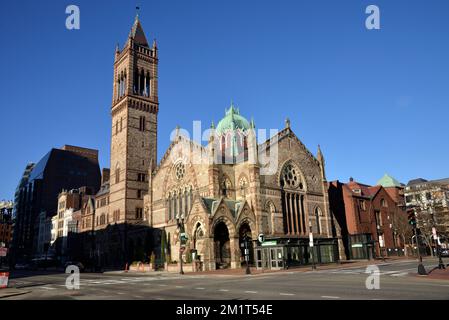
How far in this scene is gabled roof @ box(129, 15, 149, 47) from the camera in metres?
72.8

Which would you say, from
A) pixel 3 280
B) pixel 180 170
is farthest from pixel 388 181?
pixel 3 280

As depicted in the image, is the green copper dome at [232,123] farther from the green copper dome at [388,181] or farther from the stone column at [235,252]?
the green copper dome at [388,181]

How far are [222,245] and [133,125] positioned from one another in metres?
32.6

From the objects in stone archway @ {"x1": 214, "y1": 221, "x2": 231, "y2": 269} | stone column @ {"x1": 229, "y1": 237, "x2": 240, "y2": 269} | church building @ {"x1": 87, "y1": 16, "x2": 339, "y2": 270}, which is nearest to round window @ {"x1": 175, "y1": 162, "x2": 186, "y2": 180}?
church building @ {"x1": 87, "y1": 16, "x2": 339, "y2": 270}

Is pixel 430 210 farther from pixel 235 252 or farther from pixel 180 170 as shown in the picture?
pixel 180 170

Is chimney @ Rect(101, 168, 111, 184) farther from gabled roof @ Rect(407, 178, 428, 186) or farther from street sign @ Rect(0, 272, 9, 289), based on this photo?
gabled roof @ Rect(407, 178, 428, 186)

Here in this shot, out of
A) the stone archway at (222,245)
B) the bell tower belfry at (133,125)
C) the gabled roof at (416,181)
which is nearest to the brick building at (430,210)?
the gabled roof at (416,181)

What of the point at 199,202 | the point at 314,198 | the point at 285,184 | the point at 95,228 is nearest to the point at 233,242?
the point at 199,202

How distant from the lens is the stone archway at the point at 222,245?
144ft

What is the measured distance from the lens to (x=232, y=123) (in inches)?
2872

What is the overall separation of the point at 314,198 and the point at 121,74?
43.1m

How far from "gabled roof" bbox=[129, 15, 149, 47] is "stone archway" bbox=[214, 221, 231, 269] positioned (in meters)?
44.7
